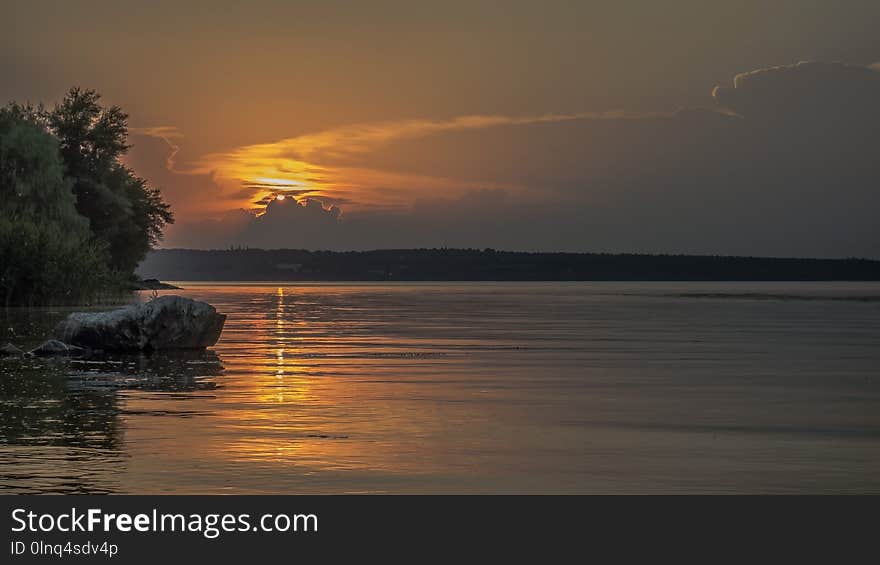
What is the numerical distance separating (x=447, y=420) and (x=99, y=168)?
95.1 meters

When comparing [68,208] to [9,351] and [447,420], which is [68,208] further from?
[447,420]

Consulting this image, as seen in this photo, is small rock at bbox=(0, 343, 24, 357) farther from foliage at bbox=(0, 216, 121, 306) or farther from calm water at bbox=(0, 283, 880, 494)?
foliage at bbox=(0, 216, 121, 306)

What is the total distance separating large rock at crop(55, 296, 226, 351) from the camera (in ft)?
107

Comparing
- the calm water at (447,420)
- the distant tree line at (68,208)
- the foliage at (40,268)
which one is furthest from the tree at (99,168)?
the calm water at (447,420)

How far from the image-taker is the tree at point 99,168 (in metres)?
106

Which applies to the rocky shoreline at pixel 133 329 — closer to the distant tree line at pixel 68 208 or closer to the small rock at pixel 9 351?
the small rock at pixel 9 351

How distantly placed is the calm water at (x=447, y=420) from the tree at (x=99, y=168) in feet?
239

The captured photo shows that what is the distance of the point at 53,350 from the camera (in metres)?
30.9

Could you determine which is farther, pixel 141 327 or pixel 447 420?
pixel 141 327

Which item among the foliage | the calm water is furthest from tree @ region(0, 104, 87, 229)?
the calm water

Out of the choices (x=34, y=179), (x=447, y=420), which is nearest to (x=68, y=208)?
(x=34, y=179)

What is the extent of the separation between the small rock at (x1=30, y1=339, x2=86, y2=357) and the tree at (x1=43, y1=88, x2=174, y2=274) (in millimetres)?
75614
